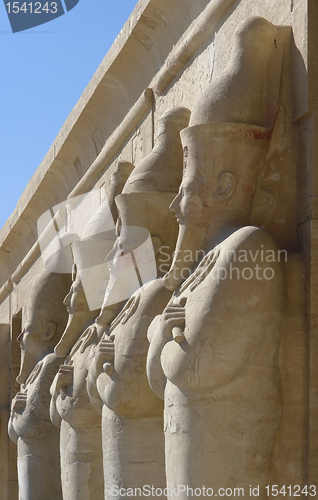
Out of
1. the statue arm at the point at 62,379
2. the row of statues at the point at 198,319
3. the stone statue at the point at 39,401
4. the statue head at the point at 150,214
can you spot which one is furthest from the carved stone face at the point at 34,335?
the statue head at the point at 150,214

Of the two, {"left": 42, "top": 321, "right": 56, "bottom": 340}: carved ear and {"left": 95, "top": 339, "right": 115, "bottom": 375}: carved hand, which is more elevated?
{"left": 42, "top": 321, "right": 56, "bottom": 340}: carved ear

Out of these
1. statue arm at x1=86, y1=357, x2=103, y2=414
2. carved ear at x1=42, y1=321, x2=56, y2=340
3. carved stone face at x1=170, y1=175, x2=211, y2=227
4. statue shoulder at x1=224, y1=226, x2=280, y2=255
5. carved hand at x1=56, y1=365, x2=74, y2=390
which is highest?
carved stone face at x1=170, y1=175, x2=211, y2=227

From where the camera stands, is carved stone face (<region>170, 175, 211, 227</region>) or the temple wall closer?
the temple wall

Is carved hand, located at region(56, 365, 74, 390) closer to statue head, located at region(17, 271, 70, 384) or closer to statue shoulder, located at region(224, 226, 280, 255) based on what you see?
statue head, located at region(17, 271, 70, 384)

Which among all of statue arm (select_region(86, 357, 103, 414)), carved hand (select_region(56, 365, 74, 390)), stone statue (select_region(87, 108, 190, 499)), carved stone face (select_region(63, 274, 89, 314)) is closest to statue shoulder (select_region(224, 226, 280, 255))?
stone statue (select_region(87, 108, 190, 499))

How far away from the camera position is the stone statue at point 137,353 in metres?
4.58

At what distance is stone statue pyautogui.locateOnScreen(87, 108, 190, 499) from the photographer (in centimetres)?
458

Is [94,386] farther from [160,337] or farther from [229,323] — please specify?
[229,323]

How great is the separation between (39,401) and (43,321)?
73cm

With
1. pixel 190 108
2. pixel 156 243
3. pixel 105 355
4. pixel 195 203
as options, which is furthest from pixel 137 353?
pixel 190 108

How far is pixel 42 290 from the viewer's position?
7.17 m

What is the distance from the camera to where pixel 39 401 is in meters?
6.67

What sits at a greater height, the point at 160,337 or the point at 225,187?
the point at 225,187

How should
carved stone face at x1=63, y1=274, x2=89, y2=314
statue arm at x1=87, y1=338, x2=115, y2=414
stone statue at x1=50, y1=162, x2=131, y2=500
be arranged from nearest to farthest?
statue arm at x1=87, y1=338, x2=115, y2=414, stone statue at x1=50, y1=162, x2=131, y2=500, carved stone face at x1=63, y1=274, x2=89, y2=314
